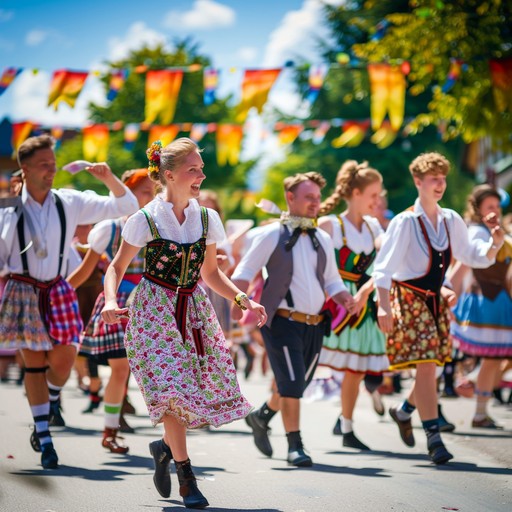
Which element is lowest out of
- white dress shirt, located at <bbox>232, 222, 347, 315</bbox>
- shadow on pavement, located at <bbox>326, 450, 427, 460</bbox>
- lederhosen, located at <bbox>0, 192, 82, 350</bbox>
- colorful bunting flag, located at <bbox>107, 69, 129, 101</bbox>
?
shadow on pavement, located at <bbox>326, 450, 427, 460</bbox>

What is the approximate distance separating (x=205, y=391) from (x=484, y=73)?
9.94 metres

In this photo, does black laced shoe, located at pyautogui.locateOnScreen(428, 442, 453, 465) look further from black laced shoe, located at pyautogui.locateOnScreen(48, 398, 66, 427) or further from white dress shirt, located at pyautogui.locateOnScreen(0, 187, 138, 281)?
black laced shoe, located at pyautogui.locateOnScreen(48, 398, 66, 427)

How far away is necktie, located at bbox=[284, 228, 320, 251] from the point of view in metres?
7.99

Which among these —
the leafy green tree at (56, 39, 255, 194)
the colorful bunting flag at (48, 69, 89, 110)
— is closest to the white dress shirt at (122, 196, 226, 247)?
the colorful bunting flag at (48, 69, 89, 110)

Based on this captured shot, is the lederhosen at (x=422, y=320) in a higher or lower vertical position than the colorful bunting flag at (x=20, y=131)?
lower

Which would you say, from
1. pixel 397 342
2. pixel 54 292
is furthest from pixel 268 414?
pixel 54 292

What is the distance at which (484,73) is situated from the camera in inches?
588

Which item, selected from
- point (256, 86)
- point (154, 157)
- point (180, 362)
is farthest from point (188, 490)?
point (256, 86)

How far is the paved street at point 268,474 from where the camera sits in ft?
19.6

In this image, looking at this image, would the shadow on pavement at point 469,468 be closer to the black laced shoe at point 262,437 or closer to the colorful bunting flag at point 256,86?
the black laced shoe at point 262,437

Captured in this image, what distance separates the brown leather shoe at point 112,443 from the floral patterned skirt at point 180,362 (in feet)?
7.29

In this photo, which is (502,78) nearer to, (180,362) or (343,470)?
(343,470)

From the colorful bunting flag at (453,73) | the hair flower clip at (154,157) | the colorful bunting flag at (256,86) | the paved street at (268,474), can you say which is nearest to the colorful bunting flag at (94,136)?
the colorful bunting flag at (256,86)

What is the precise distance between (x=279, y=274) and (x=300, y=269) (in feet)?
0.53
